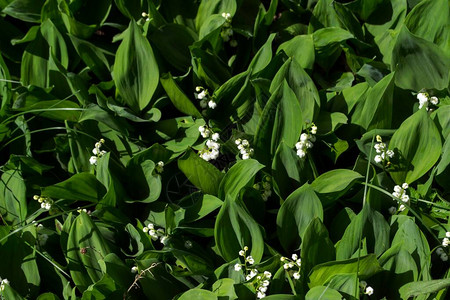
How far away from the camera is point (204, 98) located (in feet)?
9.04

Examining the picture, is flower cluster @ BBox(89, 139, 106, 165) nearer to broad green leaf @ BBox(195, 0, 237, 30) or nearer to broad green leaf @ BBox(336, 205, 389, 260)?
broad green leaf @ BBox(195, 0, 237, 30)

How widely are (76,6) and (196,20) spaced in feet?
1.98

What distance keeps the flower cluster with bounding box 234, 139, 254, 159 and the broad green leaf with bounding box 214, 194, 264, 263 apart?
25cm

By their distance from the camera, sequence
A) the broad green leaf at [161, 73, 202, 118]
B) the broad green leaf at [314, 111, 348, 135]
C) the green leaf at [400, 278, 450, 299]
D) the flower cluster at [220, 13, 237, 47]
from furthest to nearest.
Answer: the flower cluster at [220, 13, 237, 47] < the broad green leaf at [161, 73, 202, 118] < the broad green leaf at [314, 111, 348, 135] < the green leaf at [400, 278, 450, 299]

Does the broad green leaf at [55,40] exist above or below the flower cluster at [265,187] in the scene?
above

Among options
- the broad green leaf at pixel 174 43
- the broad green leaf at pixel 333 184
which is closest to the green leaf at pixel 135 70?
the broad green leaf at pixel 174 43

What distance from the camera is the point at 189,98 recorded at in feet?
9.50

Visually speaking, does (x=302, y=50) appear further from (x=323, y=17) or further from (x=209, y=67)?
(x=209, y=67)

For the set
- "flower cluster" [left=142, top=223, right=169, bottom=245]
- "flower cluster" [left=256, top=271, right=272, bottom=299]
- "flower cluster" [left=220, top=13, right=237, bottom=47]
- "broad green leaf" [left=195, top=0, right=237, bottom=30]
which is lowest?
"flower cluster" [left=256, top=271, right=272, bottom=299]

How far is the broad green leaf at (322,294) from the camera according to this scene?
6.82ft

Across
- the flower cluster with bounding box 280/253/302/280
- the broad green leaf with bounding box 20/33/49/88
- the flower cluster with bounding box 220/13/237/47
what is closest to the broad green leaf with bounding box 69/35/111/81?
the broad green leaf with bounding box 20/33/49/88

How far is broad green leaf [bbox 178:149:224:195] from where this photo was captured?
246 cm

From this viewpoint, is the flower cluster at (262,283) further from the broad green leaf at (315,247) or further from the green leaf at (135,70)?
the green leaf at (135,70)

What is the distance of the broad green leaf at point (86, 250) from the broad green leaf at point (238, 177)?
0.51 m
